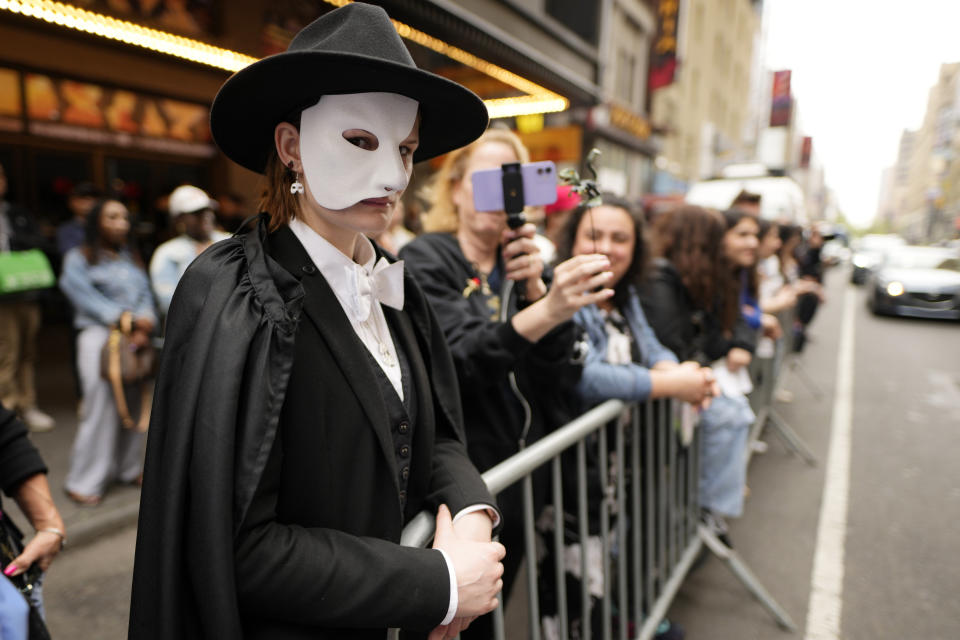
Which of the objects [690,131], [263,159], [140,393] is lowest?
[140,393]

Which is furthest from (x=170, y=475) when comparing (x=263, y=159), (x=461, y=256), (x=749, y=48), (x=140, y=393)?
(x=749, y=48)

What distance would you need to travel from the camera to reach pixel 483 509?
132cm

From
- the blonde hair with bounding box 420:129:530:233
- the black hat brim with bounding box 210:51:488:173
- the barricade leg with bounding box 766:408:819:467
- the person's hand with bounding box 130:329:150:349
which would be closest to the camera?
the black hat brim with bounding box 210:51:488:173

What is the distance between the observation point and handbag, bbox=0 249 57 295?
Answer: 13.0ft

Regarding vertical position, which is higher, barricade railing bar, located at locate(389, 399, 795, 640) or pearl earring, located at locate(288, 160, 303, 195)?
pearl earring, located at locate(288, 160, 303, 195)

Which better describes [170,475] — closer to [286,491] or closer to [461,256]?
[286,491]

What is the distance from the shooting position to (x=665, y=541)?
2682mm

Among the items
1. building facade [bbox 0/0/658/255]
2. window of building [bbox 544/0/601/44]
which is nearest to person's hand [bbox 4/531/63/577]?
building facade [bbox 0/0/658/255]

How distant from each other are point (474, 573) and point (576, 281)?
0.87 metres

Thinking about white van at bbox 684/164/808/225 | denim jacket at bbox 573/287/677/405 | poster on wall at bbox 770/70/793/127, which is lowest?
denim jacket at bbox 573/287/677/405

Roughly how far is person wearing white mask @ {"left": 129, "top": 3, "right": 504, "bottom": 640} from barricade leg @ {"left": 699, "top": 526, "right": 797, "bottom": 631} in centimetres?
215

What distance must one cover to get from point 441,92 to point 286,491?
840 mm

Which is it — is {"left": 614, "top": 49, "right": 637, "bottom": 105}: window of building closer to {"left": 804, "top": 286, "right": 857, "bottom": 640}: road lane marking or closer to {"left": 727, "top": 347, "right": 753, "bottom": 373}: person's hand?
{"left": 804, "top": 286, "right": 857, "bottom": 640}: road lane marking

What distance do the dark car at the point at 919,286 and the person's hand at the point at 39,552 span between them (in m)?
15.4
